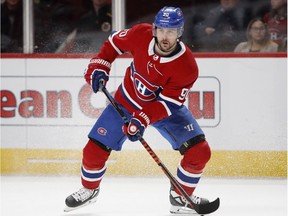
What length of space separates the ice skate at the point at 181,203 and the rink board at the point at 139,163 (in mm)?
1196

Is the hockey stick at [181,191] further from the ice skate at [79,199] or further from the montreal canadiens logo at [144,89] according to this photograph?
the ice skate at [79,199]

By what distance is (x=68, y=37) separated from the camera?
596cm

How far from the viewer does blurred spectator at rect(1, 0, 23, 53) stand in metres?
5.97

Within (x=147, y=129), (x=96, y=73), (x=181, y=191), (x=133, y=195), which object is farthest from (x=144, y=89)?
(x=147, y=129)

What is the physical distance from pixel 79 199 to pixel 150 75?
2.34ft

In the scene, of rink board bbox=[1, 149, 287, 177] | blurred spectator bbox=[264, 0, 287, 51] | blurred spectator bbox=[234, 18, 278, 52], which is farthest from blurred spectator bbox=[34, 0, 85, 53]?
blurred spectator bbox=[264, 0, 287, 51]

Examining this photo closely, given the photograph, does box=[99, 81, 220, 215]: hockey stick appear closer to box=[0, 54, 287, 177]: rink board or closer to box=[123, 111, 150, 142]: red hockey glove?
box=[123, 111, 150, 142]: red hockey glove

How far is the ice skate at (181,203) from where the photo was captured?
441cm

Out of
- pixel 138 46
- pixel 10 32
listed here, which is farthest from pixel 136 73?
pixel 10 32

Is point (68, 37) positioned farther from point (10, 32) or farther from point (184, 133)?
point (184, 133)

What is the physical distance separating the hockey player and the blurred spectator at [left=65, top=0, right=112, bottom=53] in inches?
53.8

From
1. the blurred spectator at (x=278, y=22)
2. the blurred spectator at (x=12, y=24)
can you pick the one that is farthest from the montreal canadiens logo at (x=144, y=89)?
the blurred spectator at (x=12, y=24)

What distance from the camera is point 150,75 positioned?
432 centimetres

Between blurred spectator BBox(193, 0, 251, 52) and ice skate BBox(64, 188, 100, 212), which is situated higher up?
blurred spectator BBox(193, 0, 251, 52)
